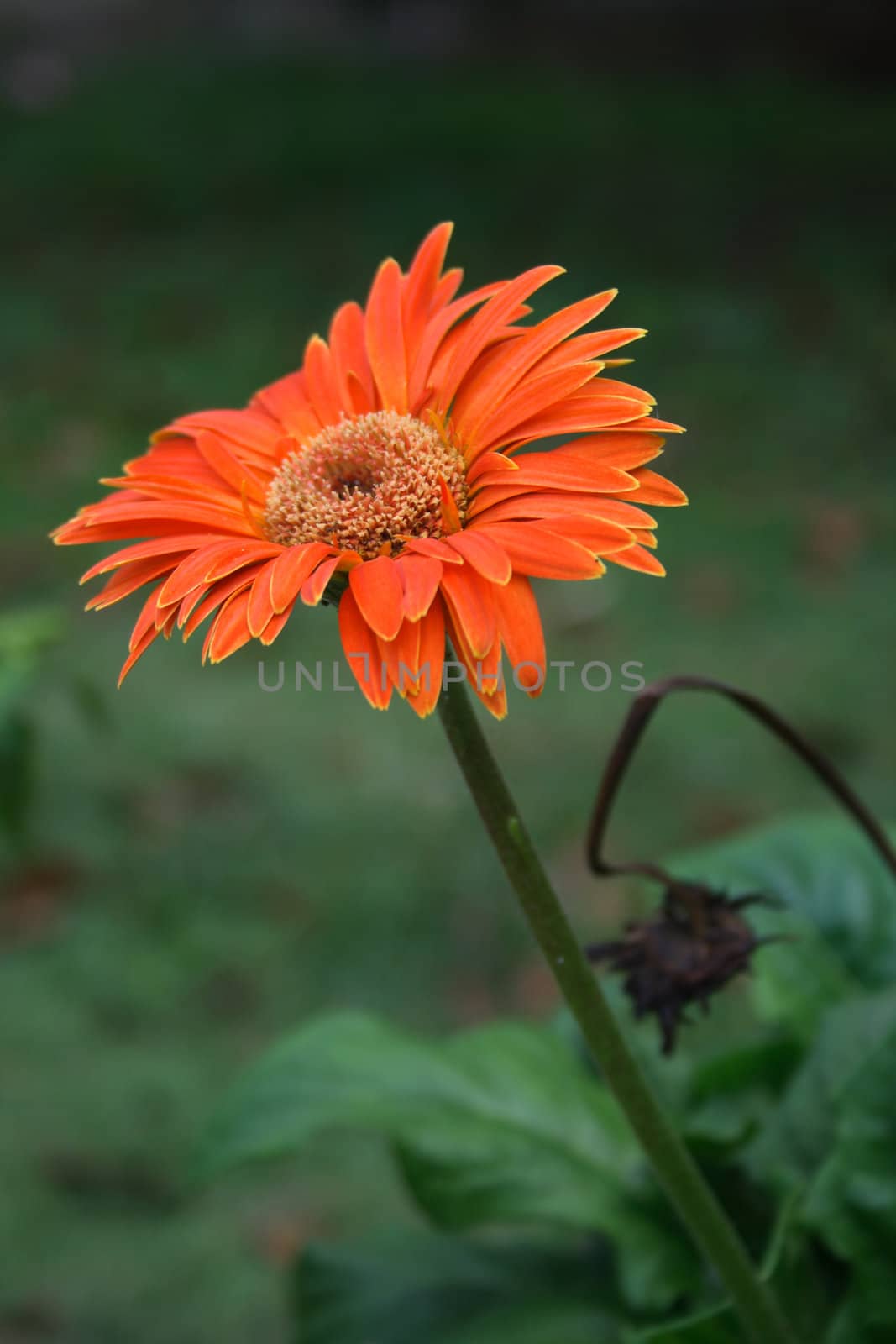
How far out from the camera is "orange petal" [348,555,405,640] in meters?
0.74

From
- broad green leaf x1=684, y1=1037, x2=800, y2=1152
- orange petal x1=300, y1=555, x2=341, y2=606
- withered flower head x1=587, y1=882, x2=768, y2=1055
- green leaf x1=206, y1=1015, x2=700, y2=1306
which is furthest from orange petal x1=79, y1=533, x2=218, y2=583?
broad green leaf x1=684, y1=1037, x2=800, y2=1152

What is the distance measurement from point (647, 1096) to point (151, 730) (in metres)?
2.10

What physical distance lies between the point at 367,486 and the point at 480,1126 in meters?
0.68

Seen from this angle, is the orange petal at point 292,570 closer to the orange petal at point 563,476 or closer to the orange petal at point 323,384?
the orange petal at point 563,476

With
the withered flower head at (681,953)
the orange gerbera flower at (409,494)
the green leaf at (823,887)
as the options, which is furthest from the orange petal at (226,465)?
the green leaf at (823,887)

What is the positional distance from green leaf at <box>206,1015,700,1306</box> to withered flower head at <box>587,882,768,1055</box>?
13.0 inches

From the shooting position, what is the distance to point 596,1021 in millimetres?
891

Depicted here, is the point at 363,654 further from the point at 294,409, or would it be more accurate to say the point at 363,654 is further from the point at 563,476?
the point at 294,409

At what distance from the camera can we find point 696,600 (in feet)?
10.1

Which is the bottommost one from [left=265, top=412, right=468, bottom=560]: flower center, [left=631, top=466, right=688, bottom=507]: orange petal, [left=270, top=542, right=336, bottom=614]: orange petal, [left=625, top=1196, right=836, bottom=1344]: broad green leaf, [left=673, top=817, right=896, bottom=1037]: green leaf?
[left=625, top=1196, right=836, bottom=1344]: broad green leaf

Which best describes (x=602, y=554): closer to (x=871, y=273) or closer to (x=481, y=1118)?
(x=481, y=1118)

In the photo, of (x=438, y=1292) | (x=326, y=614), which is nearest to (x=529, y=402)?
(x=438, y=1292)

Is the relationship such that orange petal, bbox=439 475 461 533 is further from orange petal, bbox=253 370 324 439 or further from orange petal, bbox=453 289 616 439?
orange petal, bbox=253 370 324 439

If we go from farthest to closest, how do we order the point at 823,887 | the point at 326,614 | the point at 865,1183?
the point at 326,614, the point at 823,887, the point at 865,1183
